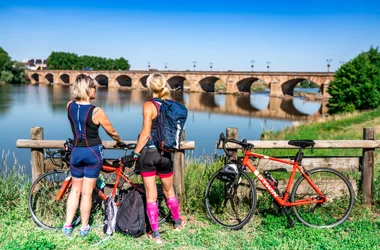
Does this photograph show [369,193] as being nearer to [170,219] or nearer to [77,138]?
[170,219]

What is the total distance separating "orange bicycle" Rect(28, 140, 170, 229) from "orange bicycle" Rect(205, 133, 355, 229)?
28.3 inches

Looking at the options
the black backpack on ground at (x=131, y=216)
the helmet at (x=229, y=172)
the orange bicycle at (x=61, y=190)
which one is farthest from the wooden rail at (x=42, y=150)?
the black backpack on ground at (x=131, y=216)

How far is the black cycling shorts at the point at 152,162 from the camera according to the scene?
3742mm

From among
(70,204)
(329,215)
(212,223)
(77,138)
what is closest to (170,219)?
(212,223)

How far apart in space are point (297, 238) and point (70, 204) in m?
2.42

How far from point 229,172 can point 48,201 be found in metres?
2.15

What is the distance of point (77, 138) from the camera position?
3.73m

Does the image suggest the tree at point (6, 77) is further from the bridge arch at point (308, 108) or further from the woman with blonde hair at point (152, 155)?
the woman with blonde hair at point (152, 155)

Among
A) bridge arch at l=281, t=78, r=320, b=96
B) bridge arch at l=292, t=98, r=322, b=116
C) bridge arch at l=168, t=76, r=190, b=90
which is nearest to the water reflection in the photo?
bridge arch at l=292, t=98, r=322, b=116

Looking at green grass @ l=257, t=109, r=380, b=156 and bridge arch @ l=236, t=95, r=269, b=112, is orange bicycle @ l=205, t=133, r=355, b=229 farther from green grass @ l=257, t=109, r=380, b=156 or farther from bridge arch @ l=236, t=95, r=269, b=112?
bridge arch @ l=236, t=95, r=269, b=112

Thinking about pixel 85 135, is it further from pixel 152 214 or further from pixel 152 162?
pixel 152 214

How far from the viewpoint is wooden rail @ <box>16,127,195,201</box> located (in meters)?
4.49

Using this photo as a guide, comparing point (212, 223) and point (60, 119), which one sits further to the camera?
point (60, 119)

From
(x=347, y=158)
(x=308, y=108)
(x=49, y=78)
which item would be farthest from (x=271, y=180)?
(x=49, y=78)
